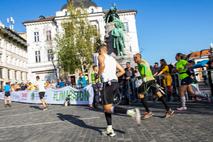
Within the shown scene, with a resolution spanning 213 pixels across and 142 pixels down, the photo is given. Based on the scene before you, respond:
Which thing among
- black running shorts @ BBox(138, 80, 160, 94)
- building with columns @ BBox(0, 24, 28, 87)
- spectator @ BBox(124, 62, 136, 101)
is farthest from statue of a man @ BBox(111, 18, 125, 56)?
building with columns @ BBox(0, 24, 28, 87)

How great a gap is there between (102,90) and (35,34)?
194 ft

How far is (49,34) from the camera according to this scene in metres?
61.7

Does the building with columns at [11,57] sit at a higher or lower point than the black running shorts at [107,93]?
higher

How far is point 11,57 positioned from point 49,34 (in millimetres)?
9889

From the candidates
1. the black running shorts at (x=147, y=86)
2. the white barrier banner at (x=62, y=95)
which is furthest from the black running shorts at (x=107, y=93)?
the white barrier banner at (x=62, y=95)

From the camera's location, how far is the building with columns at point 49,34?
58594 mm

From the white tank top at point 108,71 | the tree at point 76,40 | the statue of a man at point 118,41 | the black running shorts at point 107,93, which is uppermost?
the tree at point 76,40

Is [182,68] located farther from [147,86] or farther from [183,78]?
[147,86]

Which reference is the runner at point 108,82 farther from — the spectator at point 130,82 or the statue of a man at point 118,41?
the statue of a man at point 118,41

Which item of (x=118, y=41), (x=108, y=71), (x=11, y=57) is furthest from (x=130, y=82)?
(x=11, y=57)

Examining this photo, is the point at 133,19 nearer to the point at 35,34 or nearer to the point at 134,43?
the point at 134,43

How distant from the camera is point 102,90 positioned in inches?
228

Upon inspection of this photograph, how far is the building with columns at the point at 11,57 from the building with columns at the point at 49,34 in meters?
4.13

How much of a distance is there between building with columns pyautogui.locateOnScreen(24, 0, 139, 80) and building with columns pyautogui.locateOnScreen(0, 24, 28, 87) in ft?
13.6
